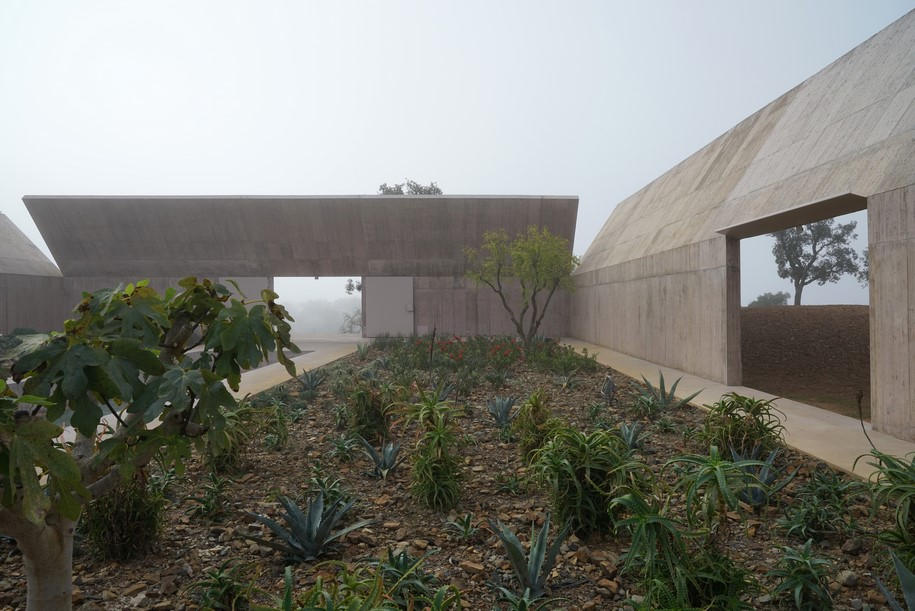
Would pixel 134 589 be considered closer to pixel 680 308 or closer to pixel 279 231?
pixel 680 308

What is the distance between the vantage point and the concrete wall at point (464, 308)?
2045 cm

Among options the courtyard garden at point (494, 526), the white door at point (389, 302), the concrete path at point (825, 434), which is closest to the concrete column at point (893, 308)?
the concrete path at point (825, 434)

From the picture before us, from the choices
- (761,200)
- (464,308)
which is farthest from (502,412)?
(464,308)

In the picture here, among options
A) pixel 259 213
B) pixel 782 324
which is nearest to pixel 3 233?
pixel 259 213

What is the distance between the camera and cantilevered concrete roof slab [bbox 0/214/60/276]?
18.0 meters

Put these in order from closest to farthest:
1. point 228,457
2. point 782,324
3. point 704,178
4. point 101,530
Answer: point 101,530 < point 228,457 < point 704,178 < point 782,324

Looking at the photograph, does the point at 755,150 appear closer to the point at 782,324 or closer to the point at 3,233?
the point at 782,324

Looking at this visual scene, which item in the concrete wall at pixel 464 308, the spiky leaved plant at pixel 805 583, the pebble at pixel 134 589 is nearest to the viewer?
the spiky leaved plant at pixel 805 583

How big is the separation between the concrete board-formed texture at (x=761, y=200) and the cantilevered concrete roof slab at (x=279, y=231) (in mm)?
5741

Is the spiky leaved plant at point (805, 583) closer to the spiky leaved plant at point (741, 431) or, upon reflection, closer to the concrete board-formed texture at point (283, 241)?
the spiky leaved plant at point (741, 431)

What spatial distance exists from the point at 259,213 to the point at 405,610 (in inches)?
729

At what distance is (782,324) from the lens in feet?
43.1

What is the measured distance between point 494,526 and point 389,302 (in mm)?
17581

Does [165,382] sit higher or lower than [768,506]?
higher
